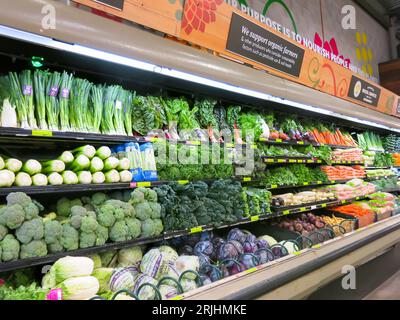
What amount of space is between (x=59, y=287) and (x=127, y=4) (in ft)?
6.29

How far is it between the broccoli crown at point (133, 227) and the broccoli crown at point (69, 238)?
0.38m

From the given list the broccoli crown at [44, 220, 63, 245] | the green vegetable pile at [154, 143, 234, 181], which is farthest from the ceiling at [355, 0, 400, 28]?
the broccoli crown at [44, 220, 63, 245]

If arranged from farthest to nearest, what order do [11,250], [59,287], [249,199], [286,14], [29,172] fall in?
[286,14] < [249,199] < [29,172] < [59,287] < [11,250]

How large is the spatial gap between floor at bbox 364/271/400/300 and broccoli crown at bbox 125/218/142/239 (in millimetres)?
2911

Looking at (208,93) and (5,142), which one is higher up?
(208,93)

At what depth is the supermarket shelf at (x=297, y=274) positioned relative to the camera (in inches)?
75.9

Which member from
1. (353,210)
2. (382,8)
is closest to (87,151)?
(353,210)

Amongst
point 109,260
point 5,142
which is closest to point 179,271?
point 109,260

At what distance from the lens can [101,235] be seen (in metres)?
2.04

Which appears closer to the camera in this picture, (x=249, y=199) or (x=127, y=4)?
(x=127, y=4)

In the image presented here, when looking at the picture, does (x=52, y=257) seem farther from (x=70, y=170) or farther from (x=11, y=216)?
(x=70, y=170)

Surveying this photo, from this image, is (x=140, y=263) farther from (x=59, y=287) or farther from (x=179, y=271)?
(x=59, y=287)

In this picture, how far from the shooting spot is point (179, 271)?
230 cm

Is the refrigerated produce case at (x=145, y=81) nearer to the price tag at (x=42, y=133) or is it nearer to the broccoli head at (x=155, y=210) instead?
the price tag at (x=42, y=133)
